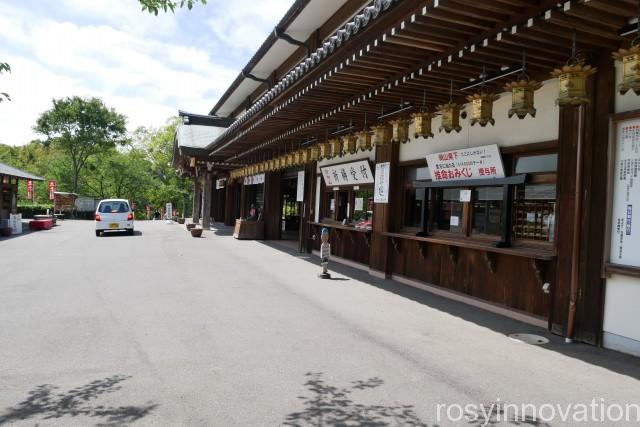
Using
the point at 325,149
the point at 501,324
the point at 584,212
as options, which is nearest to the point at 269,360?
the point at 501,324

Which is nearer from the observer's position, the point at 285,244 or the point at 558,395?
the point at 558,395

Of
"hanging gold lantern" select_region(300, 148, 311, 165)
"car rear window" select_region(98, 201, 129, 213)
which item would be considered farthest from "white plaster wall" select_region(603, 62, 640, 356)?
"car rear window" select_region(98, 201, 129, 213)

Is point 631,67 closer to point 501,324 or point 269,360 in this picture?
point 501,324

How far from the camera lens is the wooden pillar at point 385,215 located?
981cm

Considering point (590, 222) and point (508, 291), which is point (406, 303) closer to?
point (508, 291)

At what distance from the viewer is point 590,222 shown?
5.44 metres

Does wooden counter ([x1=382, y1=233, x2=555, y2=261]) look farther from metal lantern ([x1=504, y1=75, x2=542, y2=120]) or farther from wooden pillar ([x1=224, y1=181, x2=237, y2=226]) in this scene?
wooden pillar ([x1=224, y1=181, x2=237, y2=226])

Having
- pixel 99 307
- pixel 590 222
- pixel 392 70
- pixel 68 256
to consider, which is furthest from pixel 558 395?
pixel 68 256

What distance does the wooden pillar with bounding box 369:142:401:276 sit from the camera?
9812 millimetres

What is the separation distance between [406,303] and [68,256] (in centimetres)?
1007

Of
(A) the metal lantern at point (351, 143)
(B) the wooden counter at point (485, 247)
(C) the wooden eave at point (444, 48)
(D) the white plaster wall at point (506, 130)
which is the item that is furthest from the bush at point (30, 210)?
(D) the white plaster wall at point (506, 130)

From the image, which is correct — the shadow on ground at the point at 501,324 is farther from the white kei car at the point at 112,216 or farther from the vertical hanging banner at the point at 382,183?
the white kei car at the point at 112,216

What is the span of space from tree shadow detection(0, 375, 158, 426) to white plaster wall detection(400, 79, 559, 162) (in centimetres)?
602

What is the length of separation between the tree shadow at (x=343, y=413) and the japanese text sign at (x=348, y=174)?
754cm
